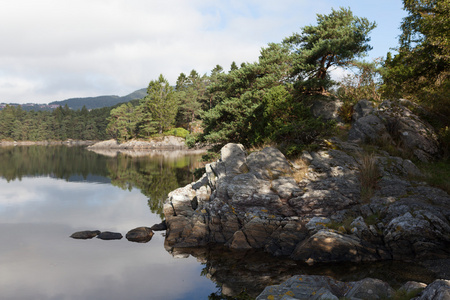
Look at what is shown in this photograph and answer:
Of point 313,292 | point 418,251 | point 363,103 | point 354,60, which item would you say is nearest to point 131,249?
point 313,292

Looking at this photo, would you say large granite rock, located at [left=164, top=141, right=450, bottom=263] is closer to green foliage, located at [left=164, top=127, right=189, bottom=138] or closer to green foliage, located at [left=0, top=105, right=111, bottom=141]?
green foliage, located at [left=164, top=127, right=189, bottom=138]

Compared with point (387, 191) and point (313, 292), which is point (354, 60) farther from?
point (313, 292)

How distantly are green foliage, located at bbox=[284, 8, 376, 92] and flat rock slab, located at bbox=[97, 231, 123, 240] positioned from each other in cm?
1861

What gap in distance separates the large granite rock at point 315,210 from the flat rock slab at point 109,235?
3414mm

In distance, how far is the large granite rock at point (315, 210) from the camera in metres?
12.8

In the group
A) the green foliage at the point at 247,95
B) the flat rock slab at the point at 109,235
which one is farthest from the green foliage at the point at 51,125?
the flat rock slab at the point at 109,235

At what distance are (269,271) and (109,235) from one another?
11.2m

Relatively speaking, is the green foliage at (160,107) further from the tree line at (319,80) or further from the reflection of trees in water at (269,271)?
the reflection of trees in water at (269,271)

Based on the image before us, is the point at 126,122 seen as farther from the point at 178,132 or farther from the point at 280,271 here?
the point at 280,271

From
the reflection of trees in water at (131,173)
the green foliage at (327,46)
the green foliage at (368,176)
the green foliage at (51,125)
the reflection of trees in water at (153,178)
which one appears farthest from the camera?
the green foliage at (51,125)

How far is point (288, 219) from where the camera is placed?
1559 centimetres

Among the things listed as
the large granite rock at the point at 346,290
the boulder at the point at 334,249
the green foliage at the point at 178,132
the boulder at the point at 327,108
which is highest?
the boulder at the point at 327,108

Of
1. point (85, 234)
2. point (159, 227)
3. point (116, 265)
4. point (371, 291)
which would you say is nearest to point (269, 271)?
point (371, 291)

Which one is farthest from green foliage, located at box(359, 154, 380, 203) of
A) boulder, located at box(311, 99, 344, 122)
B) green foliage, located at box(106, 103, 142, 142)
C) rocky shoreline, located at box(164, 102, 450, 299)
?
green foliage, located at box(106, 103, 142, 142)
